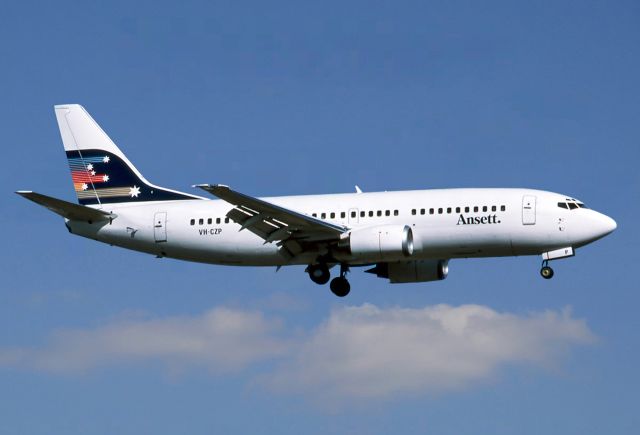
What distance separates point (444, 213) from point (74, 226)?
17749 millimetres

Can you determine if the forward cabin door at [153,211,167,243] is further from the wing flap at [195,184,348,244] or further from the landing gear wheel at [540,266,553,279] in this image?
the landing gear wheel at [540,266,553,279]

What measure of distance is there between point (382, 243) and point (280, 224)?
4579 mm

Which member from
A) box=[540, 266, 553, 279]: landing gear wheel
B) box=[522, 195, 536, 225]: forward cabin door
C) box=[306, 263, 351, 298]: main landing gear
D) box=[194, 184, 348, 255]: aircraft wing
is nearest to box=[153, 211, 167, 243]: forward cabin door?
box=[194, 184, 348, 255]: aircraft wing

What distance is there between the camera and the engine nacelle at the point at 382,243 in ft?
172

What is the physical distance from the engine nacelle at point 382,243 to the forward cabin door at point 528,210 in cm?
490

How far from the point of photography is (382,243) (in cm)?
5284

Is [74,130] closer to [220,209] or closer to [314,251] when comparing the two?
[220,209]

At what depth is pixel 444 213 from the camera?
175 feet

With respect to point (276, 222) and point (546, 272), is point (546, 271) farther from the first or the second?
point (276, 222)

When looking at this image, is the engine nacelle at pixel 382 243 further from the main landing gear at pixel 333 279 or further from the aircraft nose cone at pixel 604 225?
the aircraft nose cone at pixel 604 225

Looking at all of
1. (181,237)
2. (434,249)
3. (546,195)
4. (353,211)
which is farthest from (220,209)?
(546,195)

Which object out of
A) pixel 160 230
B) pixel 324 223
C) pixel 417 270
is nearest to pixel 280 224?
pixel 324 223

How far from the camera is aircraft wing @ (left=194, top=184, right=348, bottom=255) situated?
51844 millimetres

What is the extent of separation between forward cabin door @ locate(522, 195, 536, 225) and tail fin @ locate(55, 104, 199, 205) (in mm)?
15857
